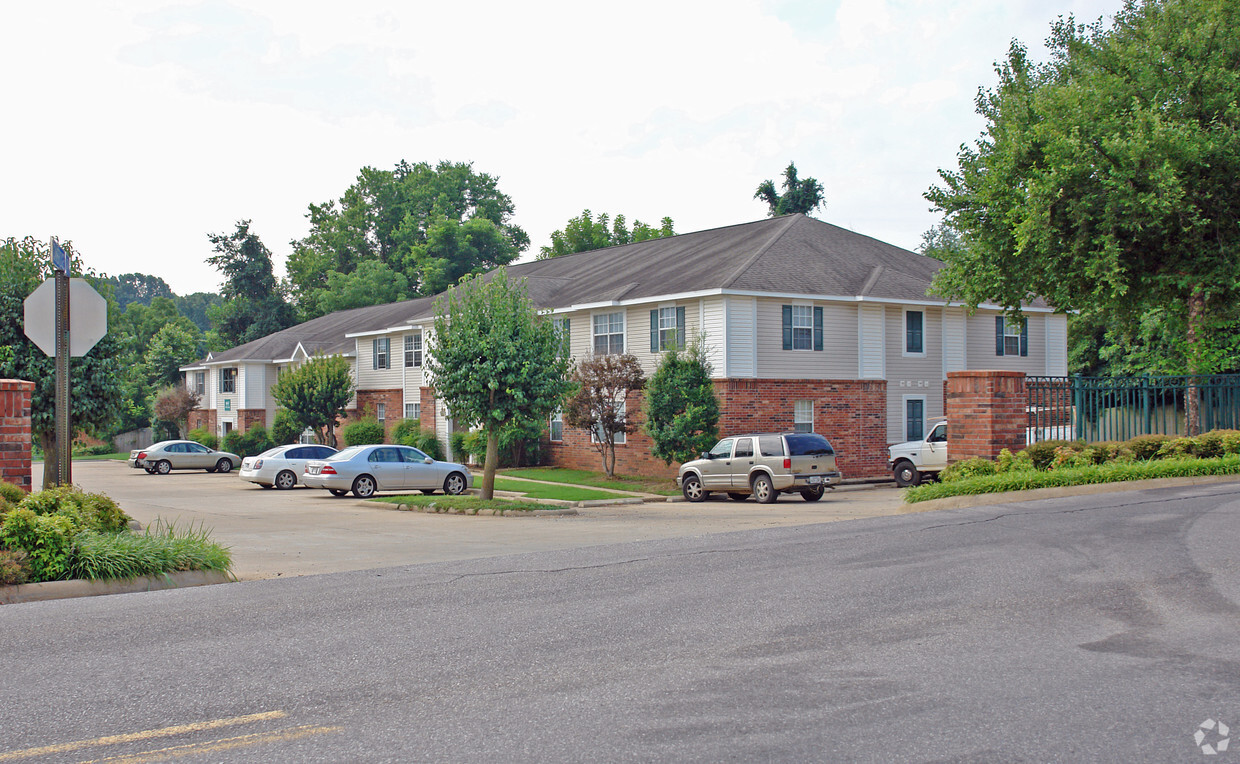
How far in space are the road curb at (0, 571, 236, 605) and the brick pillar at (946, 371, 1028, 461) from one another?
12558 mm

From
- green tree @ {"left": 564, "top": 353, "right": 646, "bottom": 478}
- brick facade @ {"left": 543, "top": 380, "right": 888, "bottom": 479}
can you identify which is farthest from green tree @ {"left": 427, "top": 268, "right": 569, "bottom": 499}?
brick facade @ {"left": 543, "top": 380, "right": 888, "bottom": 479}

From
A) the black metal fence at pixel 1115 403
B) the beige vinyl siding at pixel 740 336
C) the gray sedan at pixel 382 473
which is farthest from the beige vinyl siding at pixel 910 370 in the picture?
the gray sedan at pixel 382 473

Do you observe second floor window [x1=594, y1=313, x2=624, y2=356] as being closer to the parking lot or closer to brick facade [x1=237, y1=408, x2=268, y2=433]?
the parking lot

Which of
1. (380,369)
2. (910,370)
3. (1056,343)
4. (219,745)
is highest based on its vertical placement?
(1056,343)

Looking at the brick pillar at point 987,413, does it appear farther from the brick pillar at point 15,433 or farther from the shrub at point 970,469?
the brick pillar at point 15,433

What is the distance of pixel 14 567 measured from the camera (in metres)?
9.45

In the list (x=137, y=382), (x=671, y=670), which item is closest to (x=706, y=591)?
(x=671, y=670)

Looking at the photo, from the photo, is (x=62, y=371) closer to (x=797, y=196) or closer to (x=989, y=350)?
(x=989, y=350)

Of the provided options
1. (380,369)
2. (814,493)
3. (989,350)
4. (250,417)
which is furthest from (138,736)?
(250,417)

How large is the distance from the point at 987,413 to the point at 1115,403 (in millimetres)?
3871

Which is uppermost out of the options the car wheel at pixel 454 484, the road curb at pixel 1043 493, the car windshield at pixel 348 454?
the car windshield at pixel 348 454

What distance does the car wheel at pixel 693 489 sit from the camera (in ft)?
86.1

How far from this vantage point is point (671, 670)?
654cm

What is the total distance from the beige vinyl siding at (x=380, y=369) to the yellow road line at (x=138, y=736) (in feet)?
129
